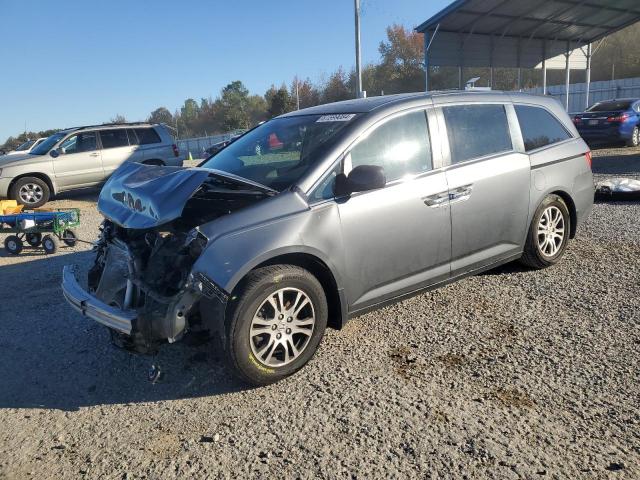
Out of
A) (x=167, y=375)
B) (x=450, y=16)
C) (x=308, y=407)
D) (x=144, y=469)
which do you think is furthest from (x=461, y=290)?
(x=450, y=16)

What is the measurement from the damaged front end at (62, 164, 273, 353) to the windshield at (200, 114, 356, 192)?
36cm

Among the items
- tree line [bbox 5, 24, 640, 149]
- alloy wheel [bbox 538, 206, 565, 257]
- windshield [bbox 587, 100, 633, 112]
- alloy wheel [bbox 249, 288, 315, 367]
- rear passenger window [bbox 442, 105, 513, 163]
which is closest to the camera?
alloy wheel [bbox 249, 288, 315, 367]

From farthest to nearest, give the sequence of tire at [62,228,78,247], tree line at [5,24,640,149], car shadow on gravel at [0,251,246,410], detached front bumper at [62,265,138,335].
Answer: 1. tree line at [5,24,640,149]
2. tire at [62,228,78,247]
3. car shadow on gravel at [0,251,246,410]
4. detached front bumper at [62,265,138,335]

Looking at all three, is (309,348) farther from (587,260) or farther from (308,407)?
(587,260)

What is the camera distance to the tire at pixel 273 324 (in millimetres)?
2998

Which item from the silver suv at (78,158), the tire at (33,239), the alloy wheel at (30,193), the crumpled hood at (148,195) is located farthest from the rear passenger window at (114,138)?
the crumpled hood at (148,195)

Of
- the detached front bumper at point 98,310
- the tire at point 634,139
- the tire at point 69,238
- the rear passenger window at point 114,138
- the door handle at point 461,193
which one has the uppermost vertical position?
the rear passenger window at point 114,138

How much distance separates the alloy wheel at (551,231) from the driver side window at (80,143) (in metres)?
11.7

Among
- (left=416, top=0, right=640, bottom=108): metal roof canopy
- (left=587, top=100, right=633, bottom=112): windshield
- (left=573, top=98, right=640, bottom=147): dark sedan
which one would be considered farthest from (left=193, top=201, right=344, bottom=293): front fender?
(left=416, top=0, right=640, bottom=108): metal roof canopy

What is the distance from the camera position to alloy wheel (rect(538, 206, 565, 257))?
192 inches

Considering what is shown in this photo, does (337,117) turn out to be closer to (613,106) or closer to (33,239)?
(33,239)

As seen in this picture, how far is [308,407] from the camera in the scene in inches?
116

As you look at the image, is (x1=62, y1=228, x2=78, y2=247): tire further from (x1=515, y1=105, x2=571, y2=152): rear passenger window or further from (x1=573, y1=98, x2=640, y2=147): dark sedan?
(x1=573, y1=98, x2=640, y2=147): dark sedan

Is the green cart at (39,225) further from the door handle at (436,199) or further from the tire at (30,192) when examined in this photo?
the door handle at (436,199)
